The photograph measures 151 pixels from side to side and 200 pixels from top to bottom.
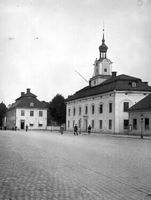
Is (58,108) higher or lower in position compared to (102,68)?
lower

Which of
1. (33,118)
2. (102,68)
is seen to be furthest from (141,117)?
(33,118)

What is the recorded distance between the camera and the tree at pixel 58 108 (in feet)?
331

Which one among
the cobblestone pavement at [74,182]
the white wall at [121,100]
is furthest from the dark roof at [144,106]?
the cobblestone pavement at [74,182]

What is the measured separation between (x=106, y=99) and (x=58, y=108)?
37.7 m

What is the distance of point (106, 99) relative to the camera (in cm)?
6438

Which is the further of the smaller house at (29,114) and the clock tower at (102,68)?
the smaller house at (29,114)

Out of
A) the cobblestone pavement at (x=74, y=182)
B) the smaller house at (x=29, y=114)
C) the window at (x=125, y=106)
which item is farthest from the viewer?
the smaller house at (x=29, y=114)

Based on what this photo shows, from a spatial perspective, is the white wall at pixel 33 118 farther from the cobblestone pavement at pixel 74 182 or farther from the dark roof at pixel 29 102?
the cobblestone pavement at pixel 74 182

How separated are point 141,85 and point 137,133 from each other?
12.4m

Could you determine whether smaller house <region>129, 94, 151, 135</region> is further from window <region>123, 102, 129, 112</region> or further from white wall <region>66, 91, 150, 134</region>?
window <region>123, 102, 129, 112</region>

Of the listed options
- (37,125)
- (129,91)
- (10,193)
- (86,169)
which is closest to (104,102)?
(129,91)

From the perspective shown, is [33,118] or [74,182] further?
[33,118]

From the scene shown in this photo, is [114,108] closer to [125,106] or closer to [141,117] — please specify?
[125,106]

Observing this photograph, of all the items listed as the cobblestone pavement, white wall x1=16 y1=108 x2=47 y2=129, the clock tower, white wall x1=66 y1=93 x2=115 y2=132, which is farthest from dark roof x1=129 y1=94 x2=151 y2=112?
white wall x1=16 y1=108 x2=47 y2=129
